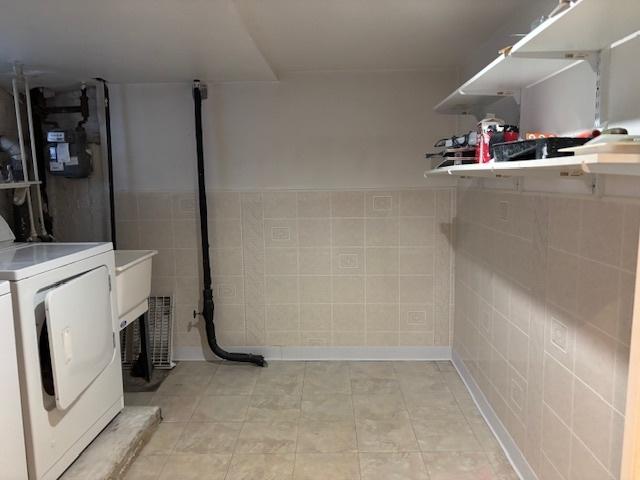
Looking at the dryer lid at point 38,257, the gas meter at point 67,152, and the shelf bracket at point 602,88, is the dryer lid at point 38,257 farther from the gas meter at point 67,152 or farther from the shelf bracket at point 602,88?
the shelf bracket at point 602,88

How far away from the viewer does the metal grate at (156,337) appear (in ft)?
9.85

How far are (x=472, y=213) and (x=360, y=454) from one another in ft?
4.58

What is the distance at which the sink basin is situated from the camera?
7.53ft

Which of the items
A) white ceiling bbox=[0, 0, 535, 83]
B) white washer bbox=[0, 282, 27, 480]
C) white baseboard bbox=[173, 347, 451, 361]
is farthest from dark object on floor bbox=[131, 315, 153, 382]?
white ceiling bbox=[0, 0, 535, 83]

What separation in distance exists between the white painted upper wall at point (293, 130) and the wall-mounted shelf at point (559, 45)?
992mm

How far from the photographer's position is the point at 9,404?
144 cm

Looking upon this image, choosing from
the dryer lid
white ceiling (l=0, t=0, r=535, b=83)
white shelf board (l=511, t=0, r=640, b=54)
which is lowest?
the dryer lid

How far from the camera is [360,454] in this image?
204 centimetres

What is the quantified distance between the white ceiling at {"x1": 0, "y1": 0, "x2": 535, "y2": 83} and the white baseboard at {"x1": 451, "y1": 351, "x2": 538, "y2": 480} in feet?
5.99

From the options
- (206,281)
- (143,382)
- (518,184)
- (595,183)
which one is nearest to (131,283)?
(206,281)

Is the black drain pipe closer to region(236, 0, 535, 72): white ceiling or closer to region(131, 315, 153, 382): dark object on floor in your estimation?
region(131, 315, 153, 382): dark object on floor

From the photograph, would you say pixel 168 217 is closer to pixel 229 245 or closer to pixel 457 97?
Answer: pixel 229 245

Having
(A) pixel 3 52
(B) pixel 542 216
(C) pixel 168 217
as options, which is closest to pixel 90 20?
(A) pixel 3 52

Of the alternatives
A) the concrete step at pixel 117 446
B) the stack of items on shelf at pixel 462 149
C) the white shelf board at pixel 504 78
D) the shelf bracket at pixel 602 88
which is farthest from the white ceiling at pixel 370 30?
the concrete step at pixel 117 446
